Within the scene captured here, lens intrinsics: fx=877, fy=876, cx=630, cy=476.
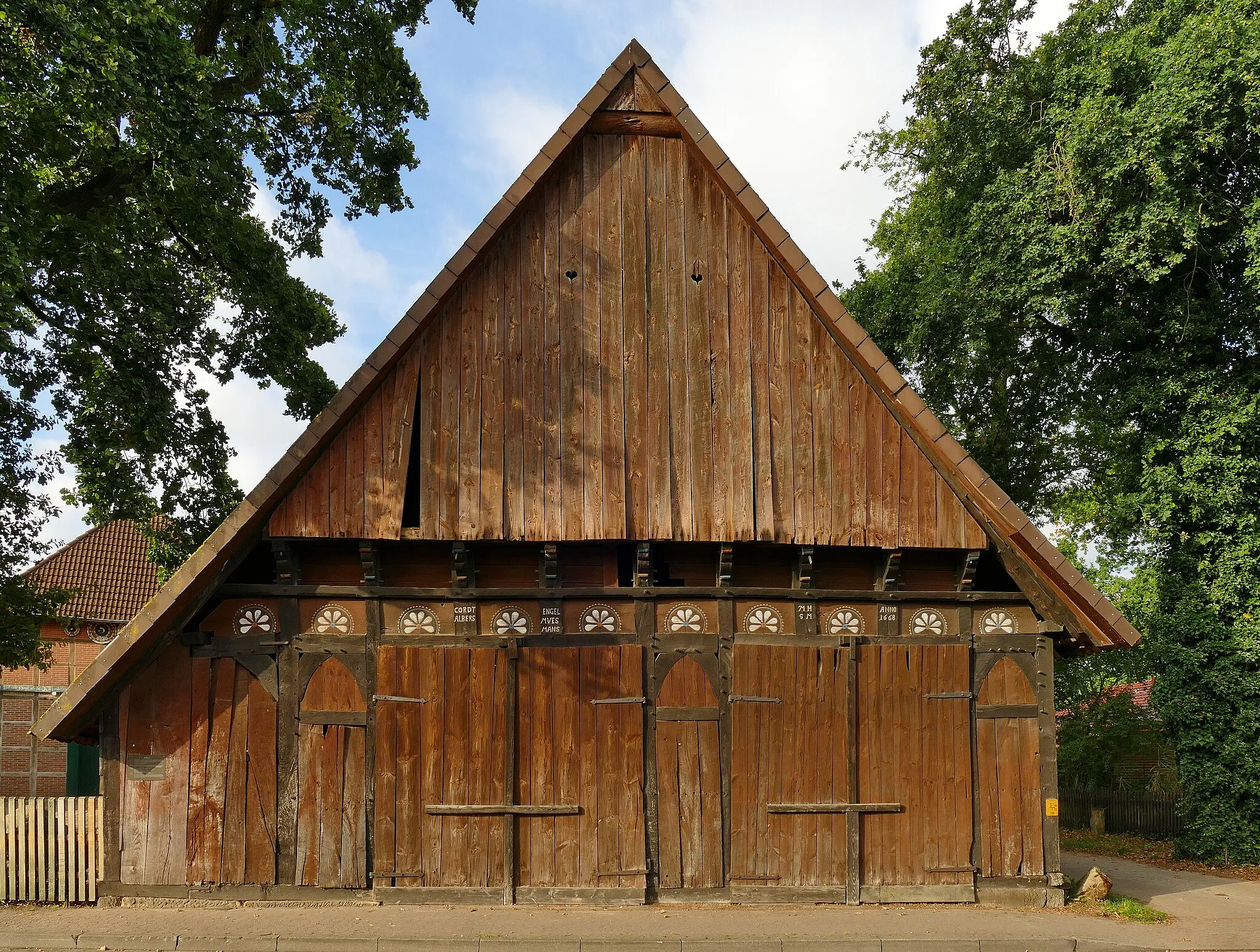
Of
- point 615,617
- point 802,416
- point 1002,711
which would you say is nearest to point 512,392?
point 615,617

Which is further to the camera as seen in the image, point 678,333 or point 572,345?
point 678,333

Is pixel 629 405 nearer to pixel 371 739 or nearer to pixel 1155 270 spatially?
pixel 371 739

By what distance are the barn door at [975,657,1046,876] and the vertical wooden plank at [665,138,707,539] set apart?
3656mm

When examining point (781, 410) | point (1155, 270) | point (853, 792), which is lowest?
point (853, 792)

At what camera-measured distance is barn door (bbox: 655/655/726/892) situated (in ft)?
28.1

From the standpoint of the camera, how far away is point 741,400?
Result: 8914 millimetres

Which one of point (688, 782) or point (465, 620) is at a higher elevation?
point (465, 620)

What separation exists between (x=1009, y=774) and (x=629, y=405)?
5.42m

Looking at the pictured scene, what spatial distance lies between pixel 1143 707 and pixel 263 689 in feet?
71.5

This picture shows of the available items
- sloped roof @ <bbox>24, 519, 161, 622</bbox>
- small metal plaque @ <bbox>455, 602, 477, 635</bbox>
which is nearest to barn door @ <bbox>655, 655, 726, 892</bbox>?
small metal plaque @ <bbox>455, 602, 477, 635</bbox>

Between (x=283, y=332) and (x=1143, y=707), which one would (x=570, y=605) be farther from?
(x=1143, y=707)

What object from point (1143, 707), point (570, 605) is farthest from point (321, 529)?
point (1143, 707)

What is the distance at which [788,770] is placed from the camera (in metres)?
8.77

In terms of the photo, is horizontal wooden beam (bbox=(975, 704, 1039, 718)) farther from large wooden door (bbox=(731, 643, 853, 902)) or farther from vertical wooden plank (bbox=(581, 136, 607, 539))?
vertical wooden plank (bbox=(581, 136, 607, 539))
